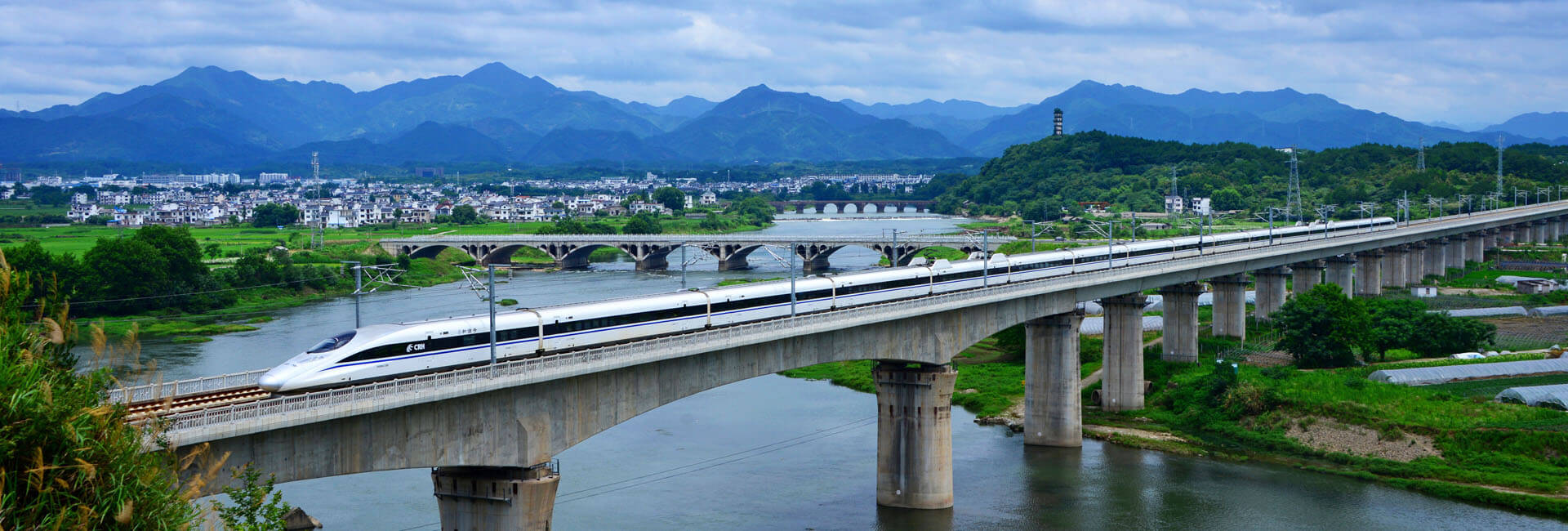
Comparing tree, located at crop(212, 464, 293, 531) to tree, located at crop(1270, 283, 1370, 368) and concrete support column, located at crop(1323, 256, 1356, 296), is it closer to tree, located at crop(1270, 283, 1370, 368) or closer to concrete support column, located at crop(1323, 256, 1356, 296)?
tree, located at crop(1270, 283, 1370, 368)

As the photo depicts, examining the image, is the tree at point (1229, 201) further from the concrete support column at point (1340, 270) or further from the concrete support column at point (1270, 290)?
the concrete support column at point (1270, 290)

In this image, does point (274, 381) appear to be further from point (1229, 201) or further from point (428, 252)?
point (1229, 201)

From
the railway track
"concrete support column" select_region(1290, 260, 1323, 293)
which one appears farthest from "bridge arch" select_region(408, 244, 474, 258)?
the railway track

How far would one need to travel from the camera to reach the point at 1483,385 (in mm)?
63031

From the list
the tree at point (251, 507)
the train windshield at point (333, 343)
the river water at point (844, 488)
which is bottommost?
the river water at point (844, 488)

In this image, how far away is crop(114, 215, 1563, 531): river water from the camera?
4656 cm

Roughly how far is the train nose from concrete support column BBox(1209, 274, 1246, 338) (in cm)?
6646

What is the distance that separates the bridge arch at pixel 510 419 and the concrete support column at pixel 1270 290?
54469 mm

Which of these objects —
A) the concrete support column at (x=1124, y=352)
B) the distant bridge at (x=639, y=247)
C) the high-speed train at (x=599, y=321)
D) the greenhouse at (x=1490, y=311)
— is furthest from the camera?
the distant bridge at (x=639, y=247)

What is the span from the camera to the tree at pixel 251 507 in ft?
79.1

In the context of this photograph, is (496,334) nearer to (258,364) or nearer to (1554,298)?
(258,364)

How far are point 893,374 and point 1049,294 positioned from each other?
1299 centimetres

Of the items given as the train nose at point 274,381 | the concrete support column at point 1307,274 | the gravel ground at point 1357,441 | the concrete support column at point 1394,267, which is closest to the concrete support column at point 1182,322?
the gravel ground at point 1357,441

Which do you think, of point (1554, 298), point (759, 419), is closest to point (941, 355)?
point (759, 419)
